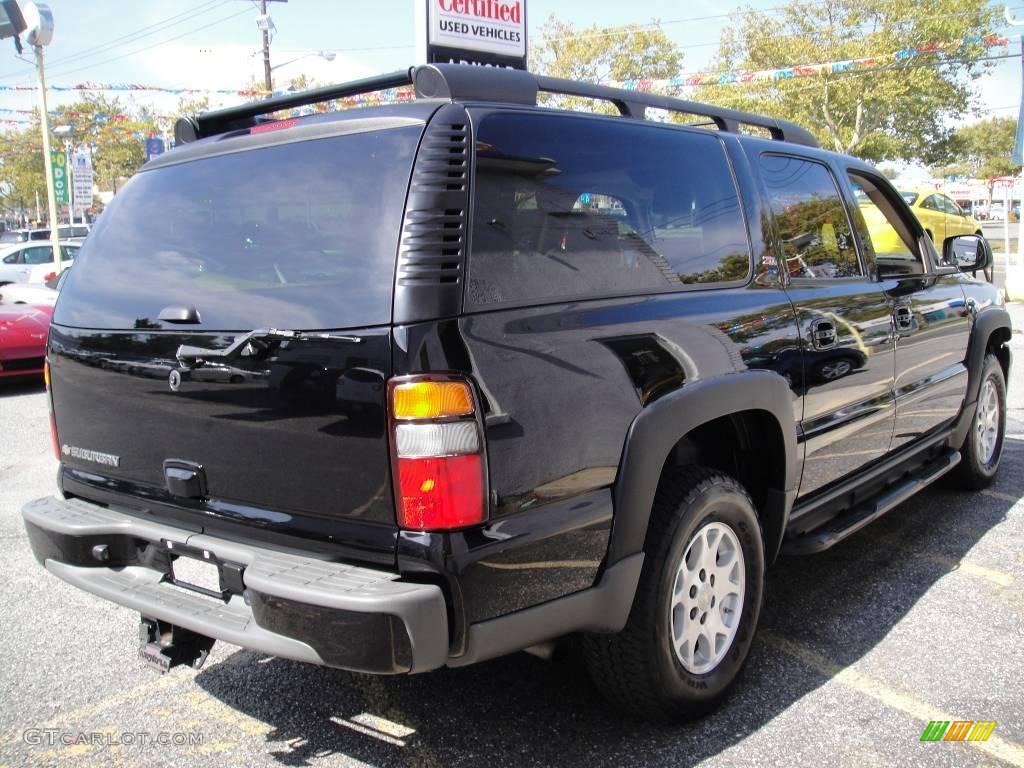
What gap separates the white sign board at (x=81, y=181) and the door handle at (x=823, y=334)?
745 inches

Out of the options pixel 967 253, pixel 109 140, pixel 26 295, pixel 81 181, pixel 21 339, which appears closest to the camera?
pixel 967 253

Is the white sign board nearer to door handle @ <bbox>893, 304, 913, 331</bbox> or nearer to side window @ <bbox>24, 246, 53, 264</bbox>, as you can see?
side window @ <bbox>24, 246, 53, 264</bbox>

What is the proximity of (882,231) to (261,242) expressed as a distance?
3114 millimetres

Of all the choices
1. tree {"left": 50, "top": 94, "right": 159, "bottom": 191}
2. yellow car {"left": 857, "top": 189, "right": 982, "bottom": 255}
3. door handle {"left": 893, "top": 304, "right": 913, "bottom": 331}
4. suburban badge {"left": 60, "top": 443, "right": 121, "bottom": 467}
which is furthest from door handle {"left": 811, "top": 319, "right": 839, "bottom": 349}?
tree {"left": 50, "top": 94, "right": 159, "bottom": 191}

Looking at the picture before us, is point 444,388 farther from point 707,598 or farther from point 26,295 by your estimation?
point 26,295

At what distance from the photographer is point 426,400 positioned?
2.04m

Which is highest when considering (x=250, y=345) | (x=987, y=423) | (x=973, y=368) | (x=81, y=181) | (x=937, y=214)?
(x=81, y=181)

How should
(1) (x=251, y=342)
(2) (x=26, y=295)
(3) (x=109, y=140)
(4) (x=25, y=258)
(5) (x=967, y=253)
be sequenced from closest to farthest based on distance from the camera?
(1) (x=251, y=342), (5) (x=967, y=253), (2) (x=26, y=295), (4) (x=25, y=258), (3) (x=109, y=140)

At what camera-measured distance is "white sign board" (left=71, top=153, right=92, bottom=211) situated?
61.4ft

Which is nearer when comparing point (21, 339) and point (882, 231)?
point (882, 231)

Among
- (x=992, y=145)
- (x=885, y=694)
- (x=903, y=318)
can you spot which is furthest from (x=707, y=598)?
(x=992, y=145)

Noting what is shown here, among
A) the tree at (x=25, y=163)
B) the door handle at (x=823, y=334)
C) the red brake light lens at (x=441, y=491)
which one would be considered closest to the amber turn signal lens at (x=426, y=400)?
the red brake light lens at (x=441, y=491)

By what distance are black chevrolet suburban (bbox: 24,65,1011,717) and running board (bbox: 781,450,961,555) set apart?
2.0 inches

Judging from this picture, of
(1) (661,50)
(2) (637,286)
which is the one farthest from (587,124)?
(1) (661,50)
